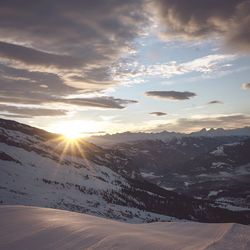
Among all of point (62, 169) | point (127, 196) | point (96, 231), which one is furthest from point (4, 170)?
point (96, 231)

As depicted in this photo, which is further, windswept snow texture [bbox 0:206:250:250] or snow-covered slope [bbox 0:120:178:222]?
snow-covered slope [bbox 0:120:178:222]

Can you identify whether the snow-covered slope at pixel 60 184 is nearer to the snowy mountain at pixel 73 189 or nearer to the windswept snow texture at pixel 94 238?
the snowy mountain at pixel 73 189

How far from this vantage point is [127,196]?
16212 centimetres

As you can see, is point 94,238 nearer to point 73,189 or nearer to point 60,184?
point 73,189

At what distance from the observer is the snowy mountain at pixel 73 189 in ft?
378

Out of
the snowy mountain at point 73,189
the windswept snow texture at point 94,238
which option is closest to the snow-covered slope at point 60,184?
the snowy mountain at point 73,189

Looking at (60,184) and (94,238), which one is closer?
(94,238)

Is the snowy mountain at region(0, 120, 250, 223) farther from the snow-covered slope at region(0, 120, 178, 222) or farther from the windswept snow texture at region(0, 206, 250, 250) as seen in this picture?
the windswept snow texture at region(0, 206, 250, 250)

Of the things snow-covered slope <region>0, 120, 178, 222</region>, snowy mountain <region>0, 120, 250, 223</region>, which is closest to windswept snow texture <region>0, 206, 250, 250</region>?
snow-covered slope <region>0, 120, 178, 222</region>

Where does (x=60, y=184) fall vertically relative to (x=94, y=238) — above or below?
below

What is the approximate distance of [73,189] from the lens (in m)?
141

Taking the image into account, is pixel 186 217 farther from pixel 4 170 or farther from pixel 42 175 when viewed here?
pixel 4 170

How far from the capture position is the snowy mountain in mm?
115125

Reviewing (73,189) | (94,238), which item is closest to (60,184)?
(73,189)
